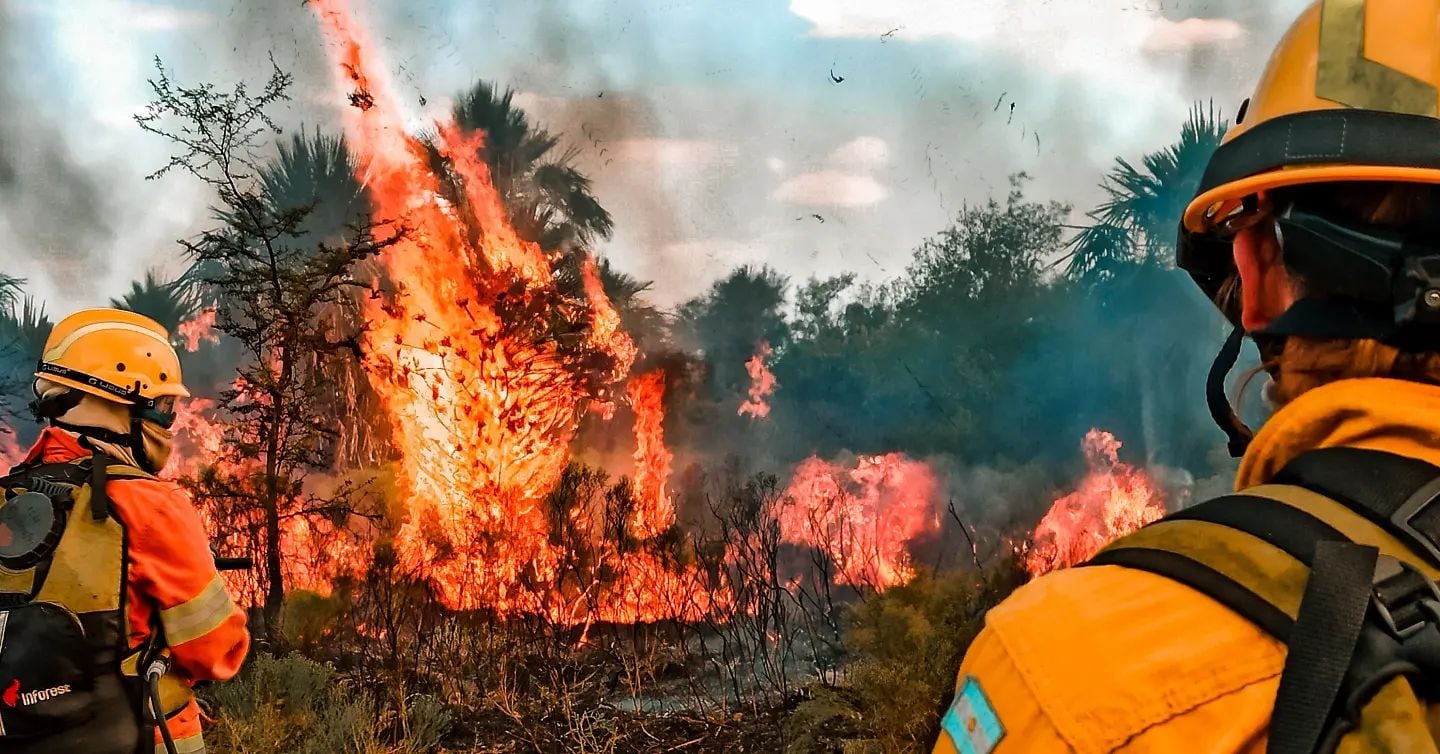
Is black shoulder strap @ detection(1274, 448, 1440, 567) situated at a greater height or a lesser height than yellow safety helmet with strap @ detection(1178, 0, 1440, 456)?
lesser

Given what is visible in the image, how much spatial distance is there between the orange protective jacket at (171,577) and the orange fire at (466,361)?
8.24ft

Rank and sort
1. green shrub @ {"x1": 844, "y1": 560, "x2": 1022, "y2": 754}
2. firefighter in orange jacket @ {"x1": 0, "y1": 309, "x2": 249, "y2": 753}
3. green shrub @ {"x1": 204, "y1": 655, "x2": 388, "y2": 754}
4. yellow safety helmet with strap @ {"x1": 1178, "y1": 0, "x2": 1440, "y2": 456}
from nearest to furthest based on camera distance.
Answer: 1. yellow safety helmet with strap @ {"x1": 1178, "y1": 0, "x2": 1440, "y2": 456}
2. firefighter in orange jacket @ {"x1": 0, "y1": 309, "x2": 249, "y2": 753}
3. green shrub @ {"x1": 844, "y1": 560, "x2": 1022, "y2": 754}
4. green shrub @ {"x1": 204, "y1": 655, "x2": 388, "y2": 754}

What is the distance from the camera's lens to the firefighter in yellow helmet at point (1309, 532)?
2.03ft

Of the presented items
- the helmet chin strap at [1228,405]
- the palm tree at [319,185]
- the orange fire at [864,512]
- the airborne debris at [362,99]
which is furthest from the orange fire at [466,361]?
the helmet chin strap at [1228,405]

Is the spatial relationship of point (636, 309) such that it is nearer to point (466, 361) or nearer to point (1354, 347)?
point (466, 361)

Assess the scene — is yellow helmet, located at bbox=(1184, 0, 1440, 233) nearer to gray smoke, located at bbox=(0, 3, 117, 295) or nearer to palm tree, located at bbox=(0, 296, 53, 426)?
gray smoke, located at bbox=(0, 3, 117, 295)

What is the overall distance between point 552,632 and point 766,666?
4.31 feet

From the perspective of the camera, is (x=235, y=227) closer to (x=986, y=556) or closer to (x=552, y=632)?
(x=552, y=632)

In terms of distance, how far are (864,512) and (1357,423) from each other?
4.45m

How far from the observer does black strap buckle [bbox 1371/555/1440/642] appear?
62 cm

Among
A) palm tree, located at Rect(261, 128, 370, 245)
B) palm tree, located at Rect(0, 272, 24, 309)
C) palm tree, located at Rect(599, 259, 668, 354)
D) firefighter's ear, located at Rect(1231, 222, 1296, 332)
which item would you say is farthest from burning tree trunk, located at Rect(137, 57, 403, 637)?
firefighter's ear, located at Rect(1231, 222, 1296, 332)

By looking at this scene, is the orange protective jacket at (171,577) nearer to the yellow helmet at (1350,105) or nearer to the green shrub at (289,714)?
the green shrub at (289,714)

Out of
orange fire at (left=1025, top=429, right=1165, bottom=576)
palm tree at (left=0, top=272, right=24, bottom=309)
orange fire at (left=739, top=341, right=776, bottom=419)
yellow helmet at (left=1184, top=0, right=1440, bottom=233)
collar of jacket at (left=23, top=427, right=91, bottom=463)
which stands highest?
palm tree at (left=0, top=272, right=24, bottom=309)

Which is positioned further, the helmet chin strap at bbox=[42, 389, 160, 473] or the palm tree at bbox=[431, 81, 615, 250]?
the palm tree at bbox=[431, 81, 615, 250]
